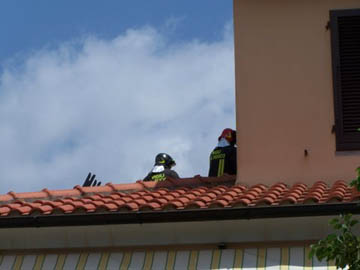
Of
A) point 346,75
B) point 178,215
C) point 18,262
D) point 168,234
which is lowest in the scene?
point 18,262

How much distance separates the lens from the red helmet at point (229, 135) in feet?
51.4

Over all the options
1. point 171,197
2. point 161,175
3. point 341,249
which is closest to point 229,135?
point 161,175

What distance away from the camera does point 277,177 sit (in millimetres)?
14086

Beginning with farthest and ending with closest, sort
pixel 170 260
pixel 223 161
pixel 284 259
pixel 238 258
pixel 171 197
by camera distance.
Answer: pixel 223 161 < pixel 171 197 < pixel 170 260 < pixel 238 258 < pixel 284 259

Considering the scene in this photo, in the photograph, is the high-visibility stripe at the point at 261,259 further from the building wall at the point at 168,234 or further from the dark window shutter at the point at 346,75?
the dark window shutter at the point at 346,75

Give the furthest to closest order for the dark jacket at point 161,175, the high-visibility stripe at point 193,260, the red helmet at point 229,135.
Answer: the dark jacket at point 161,175, the red helmet at point 229,135, the high-visibility stripe at point 193,260

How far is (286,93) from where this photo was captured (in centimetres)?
1461

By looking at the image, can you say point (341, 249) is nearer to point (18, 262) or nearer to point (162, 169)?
point (18, 262)

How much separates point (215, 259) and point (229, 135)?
4.13 meters

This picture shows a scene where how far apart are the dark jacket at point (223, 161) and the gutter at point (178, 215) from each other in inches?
130

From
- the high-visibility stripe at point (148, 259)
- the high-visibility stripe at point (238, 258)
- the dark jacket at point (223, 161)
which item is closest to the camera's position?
the high-visibility stripe at point (238, 258)

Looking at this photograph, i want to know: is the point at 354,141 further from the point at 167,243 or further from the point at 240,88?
the point at 167,243

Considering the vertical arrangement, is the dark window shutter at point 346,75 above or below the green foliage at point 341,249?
above

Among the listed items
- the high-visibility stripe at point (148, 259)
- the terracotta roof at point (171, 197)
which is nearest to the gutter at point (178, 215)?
the terracotta roof at point (171, 197)
